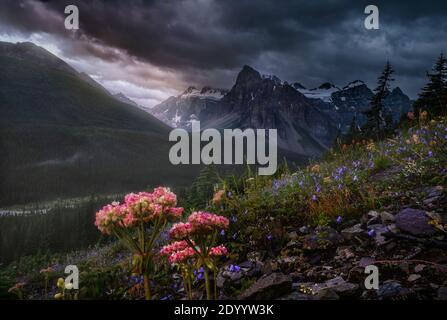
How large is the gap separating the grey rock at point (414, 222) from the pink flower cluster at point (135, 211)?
321 centimetres

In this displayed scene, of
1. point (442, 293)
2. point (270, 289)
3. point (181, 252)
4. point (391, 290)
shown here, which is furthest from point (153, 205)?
point (442, 293)

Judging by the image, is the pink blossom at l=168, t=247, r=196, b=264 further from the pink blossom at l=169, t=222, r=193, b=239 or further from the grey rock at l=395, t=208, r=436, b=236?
the grey rock at l=395, t=208, r=436, b=236

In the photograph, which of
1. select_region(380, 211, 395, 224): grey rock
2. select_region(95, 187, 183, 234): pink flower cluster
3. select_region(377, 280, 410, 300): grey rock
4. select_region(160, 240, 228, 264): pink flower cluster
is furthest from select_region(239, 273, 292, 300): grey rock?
select_region(380, 211, 395, 224): grey rock

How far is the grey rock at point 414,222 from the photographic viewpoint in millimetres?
4523

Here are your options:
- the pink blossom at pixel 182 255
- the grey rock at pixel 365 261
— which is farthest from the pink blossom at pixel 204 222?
the grey rock at pixel 365 261

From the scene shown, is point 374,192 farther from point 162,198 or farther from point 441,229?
point 162,198

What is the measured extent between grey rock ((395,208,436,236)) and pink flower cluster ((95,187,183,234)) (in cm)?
321

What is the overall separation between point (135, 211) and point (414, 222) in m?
3.77

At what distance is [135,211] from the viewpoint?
333 centimetres

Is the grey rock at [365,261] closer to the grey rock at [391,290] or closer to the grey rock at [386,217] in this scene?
the grey rock at [391,290]

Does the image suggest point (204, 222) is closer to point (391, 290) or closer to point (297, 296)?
point (297, 296)

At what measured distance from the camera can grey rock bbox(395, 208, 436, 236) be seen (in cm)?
452
